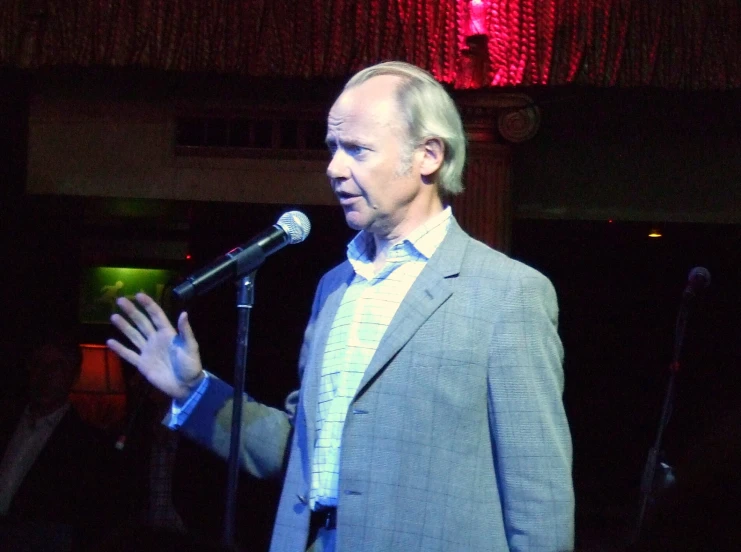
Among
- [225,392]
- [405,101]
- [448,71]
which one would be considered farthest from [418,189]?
[448,71]

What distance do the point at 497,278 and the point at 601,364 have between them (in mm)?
5101

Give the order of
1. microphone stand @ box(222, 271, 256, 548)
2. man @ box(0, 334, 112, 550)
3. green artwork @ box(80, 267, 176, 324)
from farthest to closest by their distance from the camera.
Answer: green artwork @ box(80, 267, 176, 324), man @ box(0, 334, 112, 550), microphone stand @ box(222, 271, 256, 548)

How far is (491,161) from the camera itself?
214 inches

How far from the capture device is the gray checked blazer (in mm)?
2455

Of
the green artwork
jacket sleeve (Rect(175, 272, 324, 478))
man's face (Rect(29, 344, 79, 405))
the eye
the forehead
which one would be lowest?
man's face (Rect(29, 344, 79, 405))

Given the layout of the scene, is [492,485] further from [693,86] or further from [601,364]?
[601,364]

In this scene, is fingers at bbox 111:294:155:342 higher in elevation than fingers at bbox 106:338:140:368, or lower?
higher

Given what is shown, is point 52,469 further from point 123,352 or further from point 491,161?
point 123,352

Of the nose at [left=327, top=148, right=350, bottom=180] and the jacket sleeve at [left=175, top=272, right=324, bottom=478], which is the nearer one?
the nose at [left=327, top=148, right=350, bottom=180]

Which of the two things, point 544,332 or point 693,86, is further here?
point 693,86

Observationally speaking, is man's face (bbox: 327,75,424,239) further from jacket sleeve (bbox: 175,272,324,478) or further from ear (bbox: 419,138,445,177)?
jacket sleeve (bbox: 175,272,324,478)

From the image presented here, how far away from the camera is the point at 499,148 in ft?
17.9

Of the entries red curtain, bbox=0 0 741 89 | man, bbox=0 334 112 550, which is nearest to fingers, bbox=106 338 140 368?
man, bbox=0 334 112 550

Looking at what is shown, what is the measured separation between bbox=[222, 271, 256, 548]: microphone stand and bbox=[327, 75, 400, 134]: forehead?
44 centimetres
